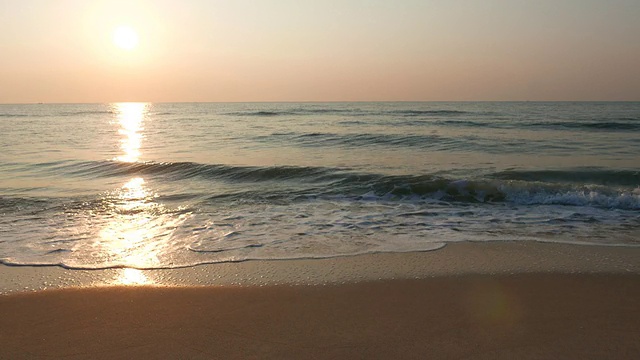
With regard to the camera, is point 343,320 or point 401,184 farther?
point 401,184

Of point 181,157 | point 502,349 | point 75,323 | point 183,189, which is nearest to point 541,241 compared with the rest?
point 502,349

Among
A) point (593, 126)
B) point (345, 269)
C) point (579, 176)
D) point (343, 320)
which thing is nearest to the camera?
point (343, 320)

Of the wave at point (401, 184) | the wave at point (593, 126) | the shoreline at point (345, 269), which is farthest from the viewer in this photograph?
the wave at point (593, 126)

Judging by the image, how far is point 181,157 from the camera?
57.5ft

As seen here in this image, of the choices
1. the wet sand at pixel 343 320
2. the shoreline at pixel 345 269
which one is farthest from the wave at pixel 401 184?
the wet sand at pixel 343 320

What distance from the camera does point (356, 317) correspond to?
3990 millimetres

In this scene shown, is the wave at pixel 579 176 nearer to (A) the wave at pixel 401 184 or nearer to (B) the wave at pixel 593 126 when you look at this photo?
(A) the wave at pixel 401 184

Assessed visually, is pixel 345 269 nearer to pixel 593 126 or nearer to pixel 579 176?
pixel 579 176

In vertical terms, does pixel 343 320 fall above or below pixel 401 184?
below

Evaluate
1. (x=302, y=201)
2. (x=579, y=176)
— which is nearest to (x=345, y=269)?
(x=302, y=201)

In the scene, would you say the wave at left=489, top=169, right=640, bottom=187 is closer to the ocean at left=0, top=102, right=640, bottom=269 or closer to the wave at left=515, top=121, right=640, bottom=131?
the ocean at left=0, top=102, right=640, bottom=269

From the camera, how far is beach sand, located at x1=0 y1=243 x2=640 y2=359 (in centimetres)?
348

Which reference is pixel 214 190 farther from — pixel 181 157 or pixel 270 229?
pixel 181 157

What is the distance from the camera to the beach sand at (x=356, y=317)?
3.48 meters
